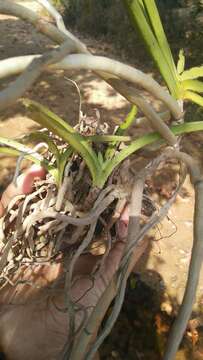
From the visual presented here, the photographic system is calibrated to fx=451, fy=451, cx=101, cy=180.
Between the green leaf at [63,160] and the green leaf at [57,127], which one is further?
the green leaf at [63,160]

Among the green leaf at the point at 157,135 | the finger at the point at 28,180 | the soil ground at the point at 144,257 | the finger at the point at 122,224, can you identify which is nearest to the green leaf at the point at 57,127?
the green leaf at the point at 157,135

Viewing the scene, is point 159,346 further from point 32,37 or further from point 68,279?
point 32,37

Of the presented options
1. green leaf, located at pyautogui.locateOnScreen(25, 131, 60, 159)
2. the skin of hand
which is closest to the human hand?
the skin of hand

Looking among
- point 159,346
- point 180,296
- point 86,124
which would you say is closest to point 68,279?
point 86,124

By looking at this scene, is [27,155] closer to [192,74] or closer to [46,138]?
[46,138]

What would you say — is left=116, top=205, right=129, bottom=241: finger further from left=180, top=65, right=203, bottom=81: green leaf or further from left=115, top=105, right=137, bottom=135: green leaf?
left=180, top=65, right=203, bottom=81: green leaf

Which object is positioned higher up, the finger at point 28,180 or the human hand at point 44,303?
the finger at point 28,180

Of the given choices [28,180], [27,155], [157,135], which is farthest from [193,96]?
[28,180]

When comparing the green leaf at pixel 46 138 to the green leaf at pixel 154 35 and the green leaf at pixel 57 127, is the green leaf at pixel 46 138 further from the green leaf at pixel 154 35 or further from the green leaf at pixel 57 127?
the green leaf at pixel 154 35
